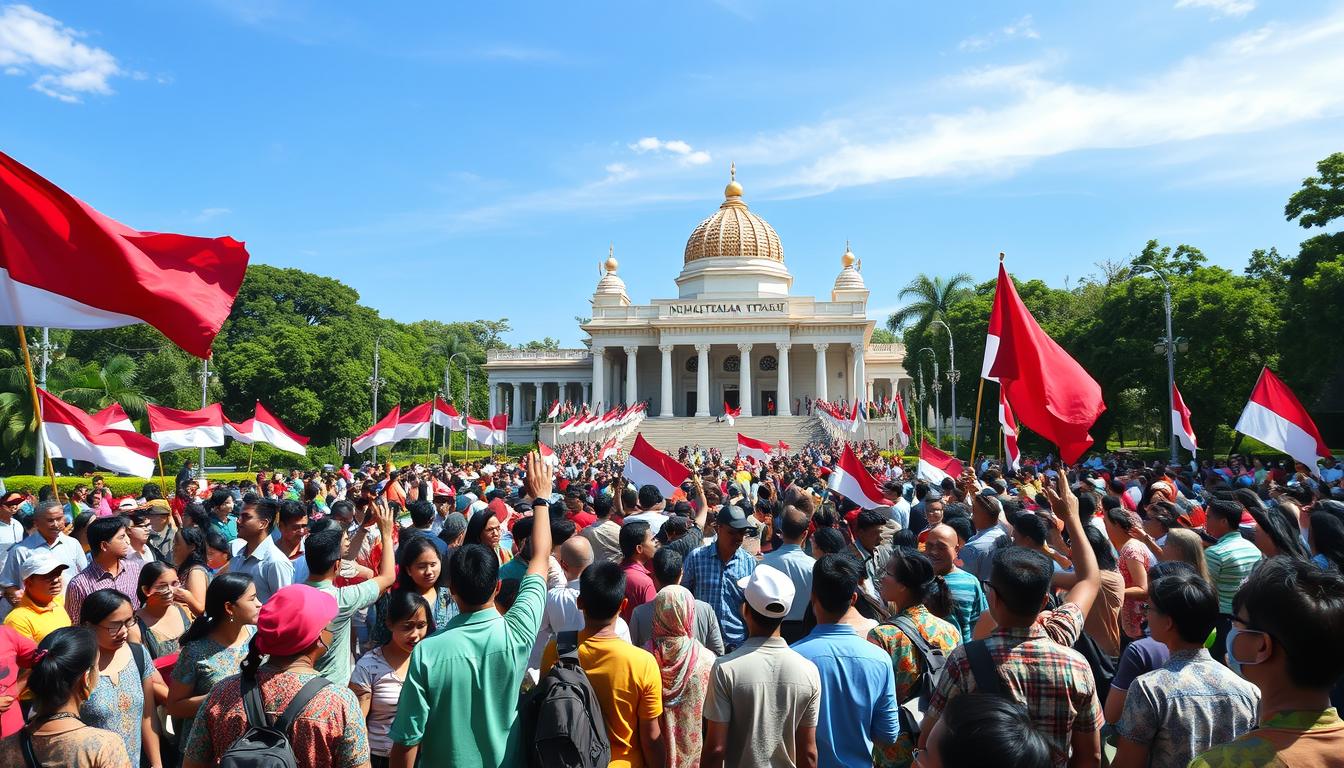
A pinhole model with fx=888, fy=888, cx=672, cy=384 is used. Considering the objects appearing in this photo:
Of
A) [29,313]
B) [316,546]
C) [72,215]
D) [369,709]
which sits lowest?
[369,709]

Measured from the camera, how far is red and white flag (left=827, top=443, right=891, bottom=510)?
10.4 m

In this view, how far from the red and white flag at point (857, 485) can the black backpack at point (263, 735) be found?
7952mm

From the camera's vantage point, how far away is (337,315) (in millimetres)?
70562

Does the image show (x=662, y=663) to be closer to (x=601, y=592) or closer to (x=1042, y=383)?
(x=601, y=592)

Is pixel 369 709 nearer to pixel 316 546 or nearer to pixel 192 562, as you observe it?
pixel 316 546

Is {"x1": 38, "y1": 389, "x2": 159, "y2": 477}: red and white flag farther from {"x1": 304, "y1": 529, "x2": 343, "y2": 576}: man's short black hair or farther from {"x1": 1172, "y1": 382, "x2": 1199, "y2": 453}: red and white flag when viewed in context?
{"x1": 1172, "y1": 382, "x2": 1199, "y2": 453}: red and white flag

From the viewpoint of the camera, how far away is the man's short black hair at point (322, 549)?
4.72 metres

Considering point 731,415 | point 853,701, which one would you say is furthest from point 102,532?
point 731,415

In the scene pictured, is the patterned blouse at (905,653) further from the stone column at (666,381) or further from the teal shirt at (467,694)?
the stone column at (666,381)

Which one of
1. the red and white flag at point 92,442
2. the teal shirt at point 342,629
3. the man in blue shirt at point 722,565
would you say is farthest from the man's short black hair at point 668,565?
the red and white flag at point 92,442

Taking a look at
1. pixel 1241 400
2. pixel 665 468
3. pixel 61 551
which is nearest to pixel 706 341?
pixel 1241 400

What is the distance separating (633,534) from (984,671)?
9.74ft

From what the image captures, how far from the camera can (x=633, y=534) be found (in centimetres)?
588

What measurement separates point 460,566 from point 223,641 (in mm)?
1490
